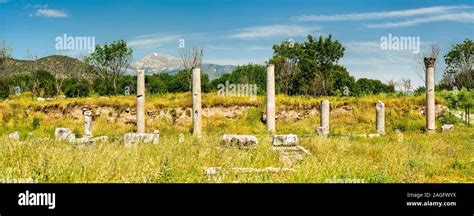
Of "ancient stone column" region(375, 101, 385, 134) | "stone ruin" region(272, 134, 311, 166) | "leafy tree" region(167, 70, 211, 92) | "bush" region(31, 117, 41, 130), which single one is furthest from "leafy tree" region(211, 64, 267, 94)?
"stone ruin" region(272, 134, 311, 166)

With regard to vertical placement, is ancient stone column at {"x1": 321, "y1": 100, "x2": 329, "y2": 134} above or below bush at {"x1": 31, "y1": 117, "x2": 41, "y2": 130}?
above

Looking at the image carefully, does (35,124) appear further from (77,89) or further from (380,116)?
(77,89)

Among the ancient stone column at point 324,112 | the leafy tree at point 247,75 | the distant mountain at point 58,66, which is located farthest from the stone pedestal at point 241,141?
the leafy tree at point 247,75

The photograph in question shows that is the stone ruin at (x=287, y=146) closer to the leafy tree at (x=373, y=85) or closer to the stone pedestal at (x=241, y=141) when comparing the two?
the stone pedestal at (x=241, y=141)

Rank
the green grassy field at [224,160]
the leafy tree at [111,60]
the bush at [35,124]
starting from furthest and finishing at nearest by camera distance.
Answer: the leafy tree at [111,60] → the bush at [35,124] → the green grassy field at [224,160]

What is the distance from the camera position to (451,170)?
11.2m

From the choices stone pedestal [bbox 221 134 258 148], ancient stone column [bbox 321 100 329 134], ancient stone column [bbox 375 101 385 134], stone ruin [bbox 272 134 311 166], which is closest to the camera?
stone ruin [bbox 272 134 311 166]

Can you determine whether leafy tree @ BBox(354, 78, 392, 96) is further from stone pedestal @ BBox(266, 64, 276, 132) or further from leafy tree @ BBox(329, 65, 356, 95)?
stone pedestal @ BBox(266, 64, 276, 132)

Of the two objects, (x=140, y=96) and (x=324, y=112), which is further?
(x=324, y=112)

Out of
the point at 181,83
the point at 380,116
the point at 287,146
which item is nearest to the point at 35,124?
the point at 380,116

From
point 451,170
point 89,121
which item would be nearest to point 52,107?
point 89,121
